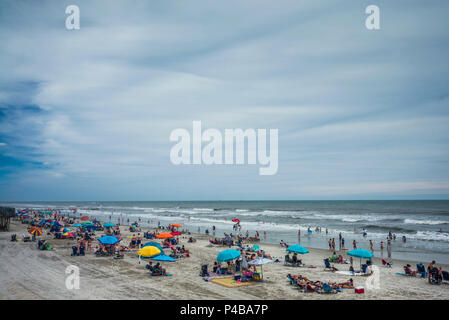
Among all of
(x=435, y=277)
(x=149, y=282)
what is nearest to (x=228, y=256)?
(x=149, y=282)

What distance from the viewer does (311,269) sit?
1789 centimetres

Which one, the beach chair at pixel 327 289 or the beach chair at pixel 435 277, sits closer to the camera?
the beach chair at pixel 327 289

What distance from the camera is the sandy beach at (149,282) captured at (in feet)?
40.5

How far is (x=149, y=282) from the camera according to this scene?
14266 millimetres

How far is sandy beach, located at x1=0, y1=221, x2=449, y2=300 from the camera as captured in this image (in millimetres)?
12352

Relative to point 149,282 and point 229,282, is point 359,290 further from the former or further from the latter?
point 149,282

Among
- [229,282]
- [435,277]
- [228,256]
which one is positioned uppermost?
[228,256]

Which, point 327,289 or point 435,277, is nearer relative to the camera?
point 327,289

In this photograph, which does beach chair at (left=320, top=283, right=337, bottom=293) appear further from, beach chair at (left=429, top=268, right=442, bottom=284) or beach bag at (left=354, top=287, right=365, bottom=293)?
beach chair at (left=429, top=268, right=442, bottom=284)

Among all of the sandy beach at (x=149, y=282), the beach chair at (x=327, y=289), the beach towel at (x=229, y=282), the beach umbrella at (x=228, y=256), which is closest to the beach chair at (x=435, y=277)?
the sandy beach at (x=149, y=282)

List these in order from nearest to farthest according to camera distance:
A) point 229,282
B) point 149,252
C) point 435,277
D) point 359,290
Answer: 1. point 359,290
2. point 229,282
3. point 435,277
4. point 149,252

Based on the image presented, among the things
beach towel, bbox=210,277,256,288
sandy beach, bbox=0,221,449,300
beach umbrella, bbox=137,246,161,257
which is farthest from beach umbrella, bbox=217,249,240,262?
beach umbrella, bbox=137,246,161,257

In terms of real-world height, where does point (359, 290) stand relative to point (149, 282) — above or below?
above

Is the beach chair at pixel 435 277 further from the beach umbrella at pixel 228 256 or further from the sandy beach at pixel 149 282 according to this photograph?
the beach umbrella at pixel 228 256
